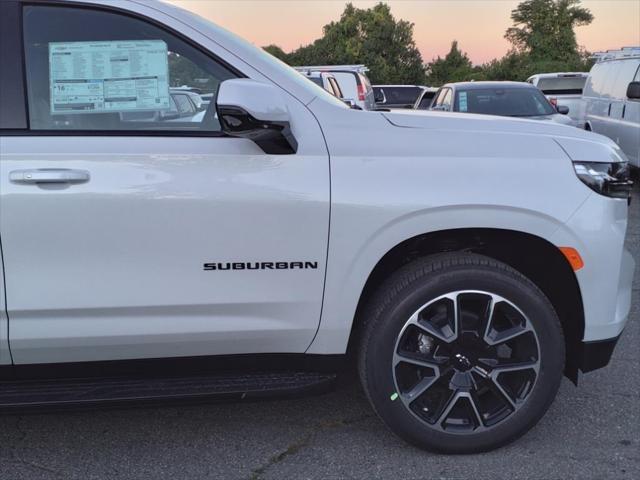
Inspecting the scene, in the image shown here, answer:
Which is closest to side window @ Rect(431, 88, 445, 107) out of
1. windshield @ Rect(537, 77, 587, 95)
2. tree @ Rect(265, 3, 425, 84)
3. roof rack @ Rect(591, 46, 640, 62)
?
roof rack @ Rect(591, 46, 640, 62)

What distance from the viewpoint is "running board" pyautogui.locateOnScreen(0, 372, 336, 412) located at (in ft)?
8.67

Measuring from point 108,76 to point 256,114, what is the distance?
25.8 inches

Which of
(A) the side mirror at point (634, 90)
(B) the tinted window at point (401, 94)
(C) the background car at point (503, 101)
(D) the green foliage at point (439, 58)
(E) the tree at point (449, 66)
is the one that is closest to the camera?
(A) the side mirror at point (634, 90)

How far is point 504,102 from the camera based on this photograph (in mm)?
9734

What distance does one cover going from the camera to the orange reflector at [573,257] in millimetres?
2779

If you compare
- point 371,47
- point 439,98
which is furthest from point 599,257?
point 371,47

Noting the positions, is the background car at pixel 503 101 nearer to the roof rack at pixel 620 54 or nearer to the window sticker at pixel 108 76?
the roof rack at pixel 620 54

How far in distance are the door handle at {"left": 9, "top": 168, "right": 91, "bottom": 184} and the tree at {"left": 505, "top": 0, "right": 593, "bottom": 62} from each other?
175 feet

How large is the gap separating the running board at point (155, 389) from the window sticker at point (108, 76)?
3.56 feet

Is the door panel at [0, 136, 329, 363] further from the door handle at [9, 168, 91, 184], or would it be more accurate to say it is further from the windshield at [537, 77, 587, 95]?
the windshield at [537, 77, 587, 95]

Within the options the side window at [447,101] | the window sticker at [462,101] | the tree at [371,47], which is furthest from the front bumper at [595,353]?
the tree at [371,47]

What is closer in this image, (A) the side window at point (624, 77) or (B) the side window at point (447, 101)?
(A) the side window at point (624, 77)

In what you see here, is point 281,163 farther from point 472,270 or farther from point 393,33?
point 393,33

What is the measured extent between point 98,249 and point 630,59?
383 inches
